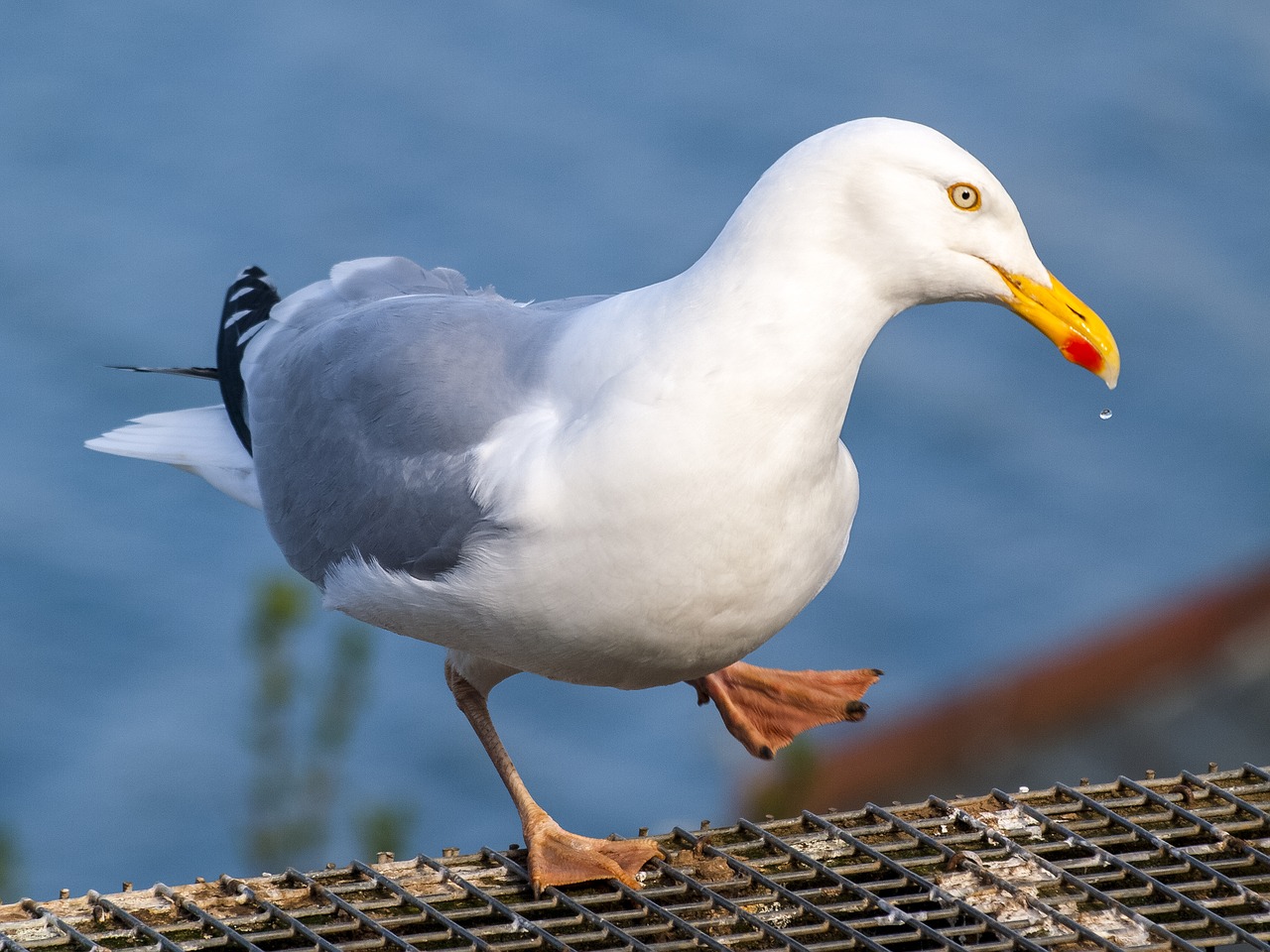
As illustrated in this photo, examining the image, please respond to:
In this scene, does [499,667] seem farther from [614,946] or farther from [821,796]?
[821,796]

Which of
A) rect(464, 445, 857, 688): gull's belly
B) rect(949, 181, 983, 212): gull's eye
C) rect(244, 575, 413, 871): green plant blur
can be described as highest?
rect(949, 181, 983, 212): gull's eye

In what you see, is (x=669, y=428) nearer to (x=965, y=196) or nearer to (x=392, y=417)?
(x=965, y=196)

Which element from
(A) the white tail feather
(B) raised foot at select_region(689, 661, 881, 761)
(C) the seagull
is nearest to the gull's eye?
(C) the seagull

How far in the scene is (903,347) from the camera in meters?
9.84

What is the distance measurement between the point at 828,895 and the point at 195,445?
83.3 inches

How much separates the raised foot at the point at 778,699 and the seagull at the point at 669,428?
55 cm

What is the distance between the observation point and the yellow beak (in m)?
2.93

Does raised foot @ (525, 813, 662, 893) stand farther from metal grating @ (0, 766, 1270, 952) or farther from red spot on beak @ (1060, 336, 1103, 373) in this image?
red spot on beak @ (1060, 336, 1103, 373)

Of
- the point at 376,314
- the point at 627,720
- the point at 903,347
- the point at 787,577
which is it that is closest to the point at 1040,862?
the point at 787,577

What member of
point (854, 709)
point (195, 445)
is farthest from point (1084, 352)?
Result: point (195, 445)

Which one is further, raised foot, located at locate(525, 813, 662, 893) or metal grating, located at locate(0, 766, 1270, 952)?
raised foot, located at locate(525, 813, 662, 893)

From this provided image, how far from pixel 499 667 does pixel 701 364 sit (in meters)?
0.94

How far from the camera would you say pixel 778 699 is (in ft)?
12.4

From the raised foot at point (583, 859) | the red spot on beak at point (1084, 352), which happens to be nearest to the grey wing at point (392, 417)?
the raised foot at point (583, 859)
